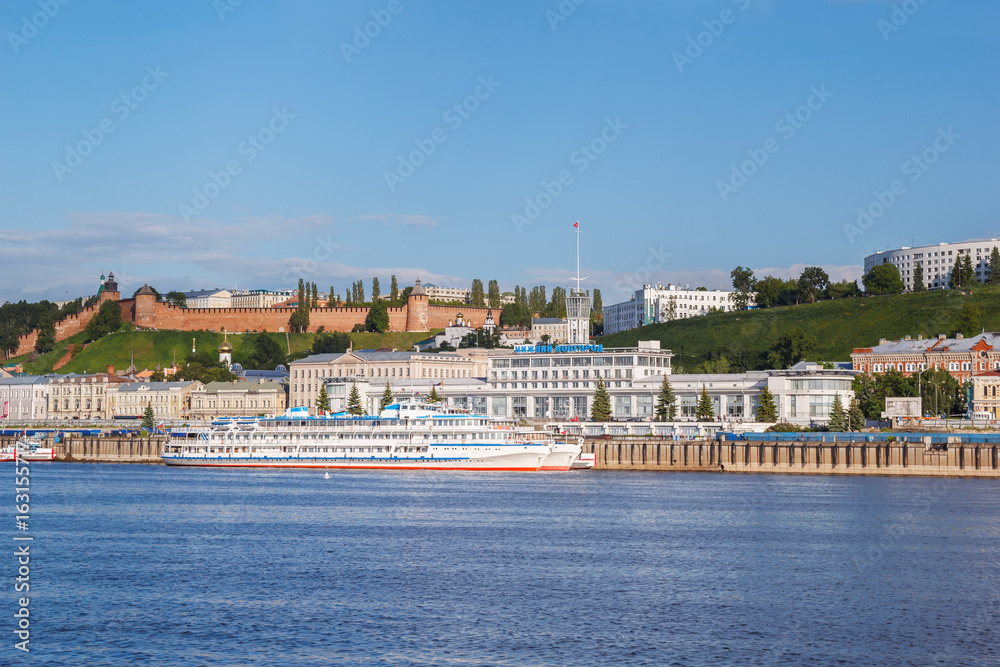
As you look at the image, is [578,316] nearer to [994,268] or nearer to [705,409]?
[705,409]

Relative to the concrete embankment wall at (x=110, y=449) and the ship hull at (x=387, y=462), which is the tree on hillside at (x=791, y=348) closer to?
the ship hull at (x=387, y=462)

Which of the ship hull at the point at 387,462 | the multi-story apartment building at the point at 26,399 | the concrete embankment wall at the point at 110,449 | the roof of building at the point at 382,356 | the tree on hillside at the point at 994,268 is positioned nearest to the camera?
the ship hull at the point at 387,462

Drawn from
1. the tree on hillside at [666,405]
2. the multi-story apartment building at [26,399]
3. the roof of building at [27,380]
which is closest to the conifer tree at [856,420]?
the tree on hillside at [666,405]

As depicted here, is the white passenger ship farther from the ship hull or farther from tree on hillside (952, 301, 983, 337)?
tree on hillside (952, 301, 983, 337)

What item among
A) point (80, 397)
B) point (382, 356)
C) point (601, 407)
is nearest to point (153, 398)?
point (80, 397)

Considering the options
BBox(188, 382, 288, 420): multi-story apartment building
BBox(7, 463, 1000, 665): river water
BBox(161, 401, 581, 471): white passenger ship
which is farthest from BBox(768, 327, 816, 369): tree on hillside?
BBox(7, 463, 1000, 665): river water
